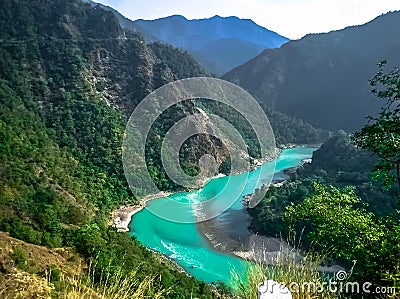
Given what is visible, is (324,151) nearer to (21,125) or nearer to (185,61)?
(185,61)

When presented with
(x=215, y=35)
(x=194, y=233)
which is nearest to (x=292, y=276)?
(x=194, y=233)

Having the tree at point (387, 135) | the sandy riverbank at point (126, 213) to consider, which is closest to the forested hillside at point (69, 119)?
the sandy riverbank at point (126, 213)

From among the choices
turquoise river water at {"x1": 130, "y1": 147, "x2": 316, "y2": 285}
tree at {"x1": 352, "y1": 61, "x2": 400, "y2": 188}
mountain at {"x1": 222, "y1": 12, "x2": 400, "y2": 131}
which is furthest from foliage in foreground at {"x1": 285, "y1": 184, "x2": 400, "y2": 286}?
mountain at {"x1": 222, "y1": 12, "x2": 400, "y2": 131}

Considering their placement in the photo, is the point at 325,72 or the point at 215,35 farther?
the point at 215,35

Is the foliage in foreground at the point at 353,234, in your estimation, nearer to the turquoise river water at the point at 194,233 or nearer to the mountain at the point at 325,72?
the turquoise river water at the point at 194,233

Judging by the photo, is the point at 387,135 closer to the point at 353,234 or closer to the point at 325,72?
the point at 353,234

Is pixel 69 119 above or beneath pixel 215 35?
Result: beneath

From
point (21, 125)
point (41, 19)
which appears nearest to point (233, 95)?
point (41, 19)

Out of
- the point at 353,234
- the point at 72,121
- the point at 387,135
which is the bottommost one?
the point at 72,121
